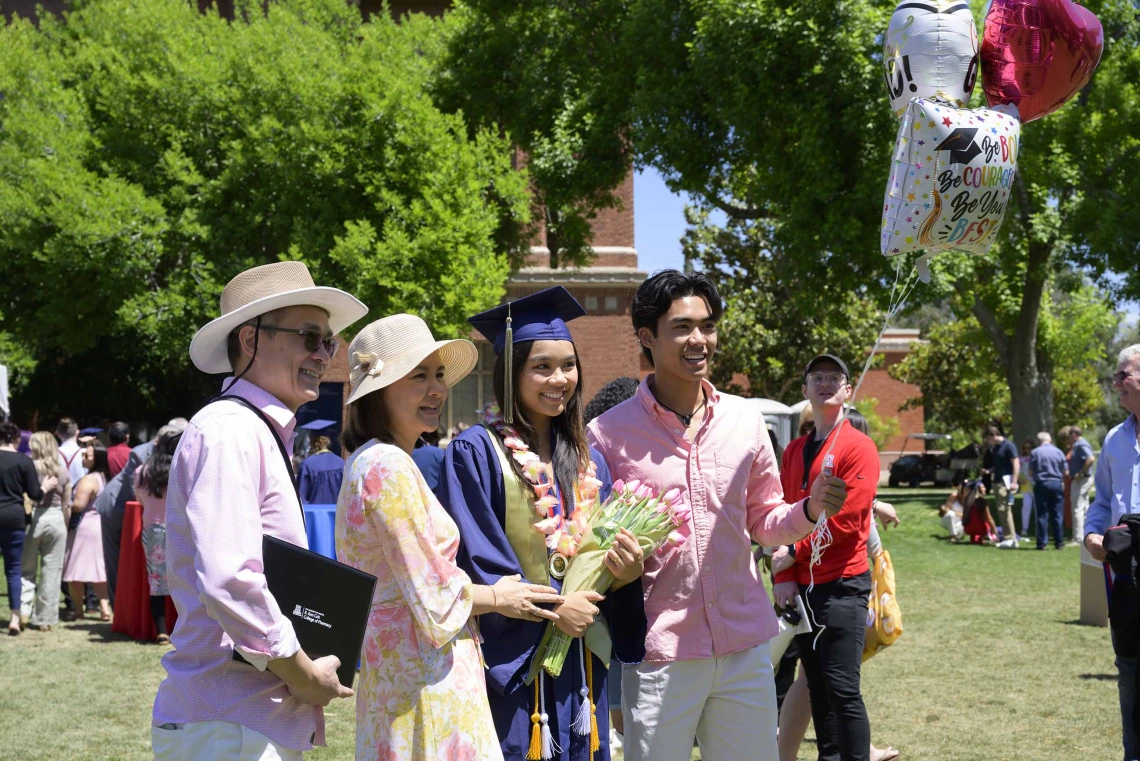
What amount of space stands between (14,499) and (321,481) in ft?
10.5

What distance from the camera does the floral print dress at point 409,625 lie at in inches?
123

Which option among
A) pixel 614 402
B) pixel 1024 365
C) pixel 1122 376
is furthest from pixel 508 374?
pixel 1024 365

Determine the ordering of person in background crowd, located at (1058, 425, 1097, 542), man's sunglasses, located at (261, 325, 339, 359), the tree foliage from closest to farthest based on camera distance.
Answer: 1. man's sunglasses, located at (261, 325, 339, 359)
2. person in background crowd, located at (1058, 425, 1097, 542)
3. the tree foliage

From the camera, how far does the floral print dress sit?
3.12 metres

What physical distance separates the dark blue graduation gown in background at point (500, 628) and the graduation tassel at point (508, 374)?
0.43 feet

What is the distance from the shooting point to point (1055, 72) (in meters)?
4.92

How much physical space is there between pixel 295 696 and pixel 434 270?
63.0 ft

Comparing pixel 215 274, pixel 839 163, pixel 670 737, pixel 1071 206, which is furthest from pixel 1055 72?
pixel 215 274

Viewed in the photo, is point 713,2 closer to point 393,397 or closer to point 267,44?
point 267,44

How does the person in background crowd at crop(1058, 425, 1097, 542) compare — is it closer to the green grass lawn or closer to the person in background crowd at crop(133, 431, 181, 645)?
the green grass lawn

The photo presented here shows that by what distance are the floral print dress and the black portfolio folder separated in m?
0.35

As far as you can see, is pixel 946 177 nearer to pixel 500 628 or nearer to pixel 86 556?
pixel 500 628

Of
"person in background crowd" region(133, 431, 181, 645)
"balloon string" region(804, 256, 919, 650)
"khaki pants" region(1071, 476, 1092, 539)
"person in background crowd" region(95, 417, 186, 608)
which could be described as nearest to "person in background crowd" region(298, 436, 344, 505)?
"person in background crowd" region(133, 431, 181, 645)

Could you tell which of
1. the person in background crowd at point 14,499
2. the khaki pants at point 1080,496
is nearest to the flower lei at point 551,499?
the person in background crowd at point 14,499
